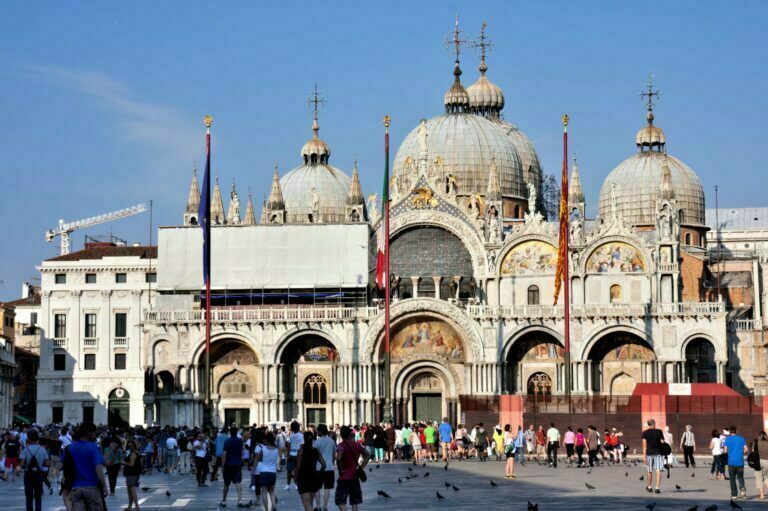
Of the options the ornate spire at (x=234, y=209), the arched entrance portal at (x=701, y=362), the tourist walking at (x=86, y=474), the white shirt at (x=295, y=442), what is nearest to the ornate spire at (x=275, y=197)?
the ornate spire at (x=234, y=209)

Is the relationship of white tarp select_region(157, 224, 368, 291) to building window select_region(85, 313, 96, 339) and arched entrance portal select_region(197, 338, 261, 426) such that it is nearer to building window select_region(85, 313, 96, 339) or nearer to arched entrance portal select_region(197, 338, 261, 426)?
arched entrance portal select_region(197, 338, 261, 426)

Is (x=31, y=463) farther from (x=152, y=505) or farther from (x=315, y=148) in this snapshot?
(x=315, y=148)

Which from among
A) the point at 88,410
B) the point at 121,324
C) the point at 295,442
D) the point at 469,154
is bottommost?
Result: the point at 295,442

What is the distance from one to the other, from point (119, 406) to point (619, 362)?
3163 centimetres

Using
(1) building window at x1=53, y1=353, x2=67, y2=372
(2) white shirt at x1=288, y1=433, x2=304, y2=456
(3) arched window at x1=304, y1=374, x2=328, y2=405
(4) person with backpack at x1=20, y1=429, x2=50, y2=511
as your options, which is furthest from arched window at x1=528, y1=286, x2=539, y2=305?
(4) person with backpack at x1=20, y1=429, x2=50, y2=511

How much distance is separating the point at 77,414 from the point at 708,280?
126ft

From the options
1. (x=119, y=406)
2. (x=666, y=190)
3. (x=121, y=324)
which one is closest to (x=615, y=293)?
(x=666, y=190)

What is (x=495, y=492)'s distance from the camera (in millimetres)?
37125

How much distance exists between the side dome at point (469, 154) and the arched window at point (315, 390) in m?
15.1

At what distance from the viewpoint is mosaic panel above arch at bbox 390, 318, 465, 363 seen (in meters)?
78.9

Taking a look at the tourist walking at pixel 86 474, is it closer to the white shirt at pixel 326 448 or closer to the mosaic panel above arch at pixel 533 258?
the white shirt at pixel 326 448

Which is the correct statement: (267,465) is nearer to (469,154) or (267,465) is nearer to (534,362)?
(534,362)

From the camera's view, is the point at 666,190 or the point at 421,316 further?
the point at 666,190

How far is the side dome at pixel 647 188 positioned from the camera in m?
97.9
